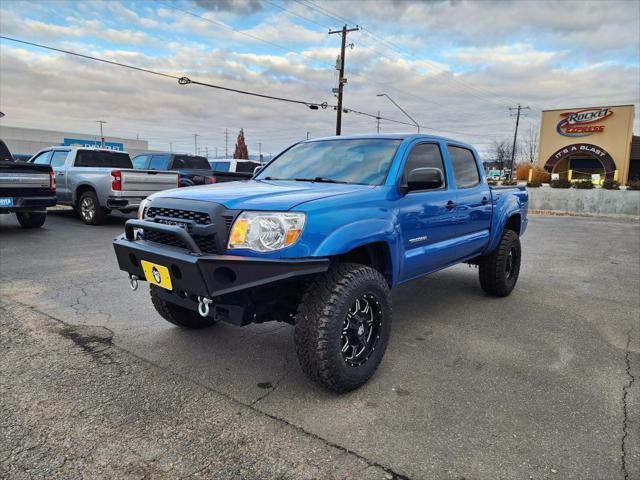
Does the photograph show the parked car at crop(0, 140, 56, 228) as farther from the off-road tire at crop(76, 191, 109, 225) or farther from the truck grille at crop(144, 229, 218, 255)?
the truck grille at crop(144, 229, 218, 255)

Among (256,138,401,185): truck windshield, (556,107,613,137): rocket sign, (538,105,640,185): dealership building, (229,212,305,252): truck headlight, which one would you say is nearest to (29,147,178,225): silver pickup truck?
(256,138,401,185): truck windshield

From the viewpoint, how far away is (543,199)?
2059cm

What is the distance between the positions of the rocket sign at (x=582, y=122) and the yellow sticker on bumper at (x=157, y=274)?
33.8 m

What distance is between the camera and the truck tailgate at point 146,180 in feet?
33.3

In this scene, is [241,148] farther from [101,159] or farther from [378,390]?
[378,390]

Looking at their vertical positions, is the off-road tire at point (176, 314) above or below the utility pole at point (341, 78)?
below

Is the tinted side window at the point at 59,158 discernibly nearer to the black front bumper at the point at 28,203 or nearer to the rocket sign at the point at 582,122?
the black front bumper at the point at 28,203

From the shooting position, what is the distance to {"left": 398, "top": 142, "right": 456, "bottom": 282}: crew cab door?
363cm

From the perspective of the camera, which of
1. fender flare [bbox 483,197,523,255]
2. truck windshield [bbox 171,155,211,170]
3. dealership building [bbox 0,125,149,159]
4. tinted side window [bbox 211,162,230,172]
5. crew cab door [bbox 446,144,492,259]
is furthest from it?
dealership building [bbox 0,125,149,159]

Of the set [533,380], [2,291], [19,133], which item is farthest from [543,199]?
[19,133]

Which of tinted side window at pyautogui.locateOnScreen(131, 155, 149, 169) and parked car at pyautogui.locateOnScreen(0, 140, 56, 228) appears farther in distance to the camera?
tinted side window at pyautogui.locateOnScreen(131, 155, 149, 169)

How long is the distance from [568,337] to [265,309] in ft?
9.55

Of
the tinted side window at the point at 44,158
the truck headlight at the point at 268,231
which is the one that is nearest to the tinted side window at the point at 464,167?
the truck headlight at the point at 268,231

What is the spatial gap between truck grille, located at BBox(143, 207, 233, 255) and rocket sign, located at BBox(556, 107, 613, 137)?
33.6 meters
